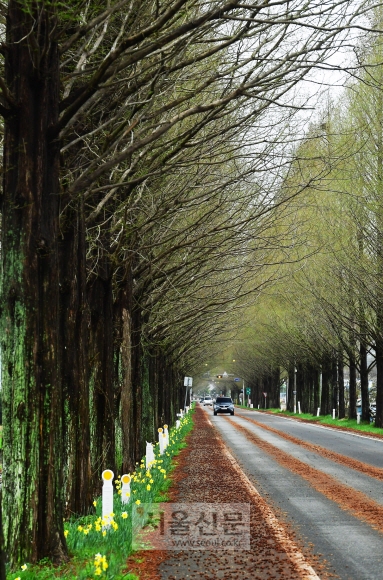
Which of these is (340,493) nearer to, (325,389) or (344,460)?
(344,460)

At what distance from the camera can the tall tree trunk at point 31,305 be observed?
7.14m

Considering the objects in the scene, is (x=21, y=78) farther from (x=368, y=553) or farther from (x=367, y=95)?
(x=367, y=95)

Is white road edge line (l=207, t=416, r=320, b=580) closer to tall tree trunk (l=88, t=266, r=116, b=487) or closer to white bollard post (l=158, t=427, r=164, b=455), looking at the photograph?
tall tree trunk (l=88, t=266, r=116, b=487)

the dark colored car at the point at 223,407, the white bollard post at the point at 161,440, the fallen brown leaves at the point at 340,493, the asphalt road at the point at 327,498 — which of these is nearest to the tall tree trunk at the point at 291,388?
the dark colored car at the point at 223,407

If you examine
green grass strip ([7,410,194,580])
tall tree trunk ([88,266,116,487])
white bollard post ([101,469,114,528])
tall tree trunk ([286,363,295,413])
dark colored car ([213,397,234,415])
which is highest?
tall tree trunk ([88,266,116,487])

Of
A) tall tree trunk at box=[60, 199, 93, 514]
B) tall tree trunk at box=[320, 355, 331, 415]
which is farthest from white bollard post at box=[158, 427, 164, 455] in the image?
tall tree trunk at box=[320, 355, 331, 415]

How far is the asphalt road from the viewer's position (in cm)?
835

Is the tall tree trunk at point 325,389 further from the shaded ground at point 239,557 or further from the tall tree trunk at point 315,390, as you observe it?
the shaded ground at point 239,557

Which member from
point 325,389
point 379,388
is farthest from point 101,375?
point 325,389

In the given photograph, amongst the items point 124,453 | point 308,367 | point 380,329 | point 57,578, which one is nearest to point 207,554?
point 57,578

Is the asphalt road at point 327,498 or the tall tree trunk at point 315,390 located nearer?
the asphalt road at point 327,498

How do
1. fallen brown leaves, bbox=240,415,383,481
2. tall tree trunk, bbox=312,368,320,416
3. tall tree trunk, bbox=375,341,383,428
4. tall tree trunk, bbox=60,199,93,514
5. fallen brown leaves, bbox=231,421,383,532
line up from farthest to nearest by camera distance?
tall tree trunk, bbox=312,368,320,416 < tall tree trunk, bbox=375,341,383,428 < fallen brown leaves, bbox=240,415,383,481 < fallen brown leaves, bbox=231,421,383,532 < tall tree trunk, bbox=60,199,93,514

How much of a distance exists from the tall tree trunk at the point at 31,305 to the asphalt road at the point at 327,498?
2826 millimetres

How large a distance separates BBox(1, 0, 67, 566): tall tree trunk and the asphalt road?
283 centimetres
